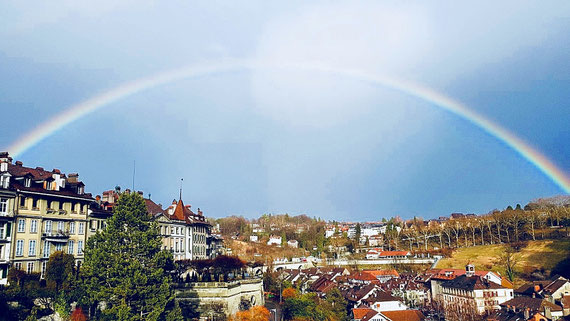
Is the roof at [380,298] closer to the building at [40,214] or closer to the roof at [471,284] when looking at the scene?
the roof at [471,284]

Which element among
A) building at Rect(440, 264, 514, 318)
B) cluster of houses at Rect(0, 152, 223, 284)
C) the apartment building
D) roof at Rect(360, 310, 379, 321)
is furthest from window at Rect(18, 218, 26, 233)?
building at Rect(440, 264, 514, 318)

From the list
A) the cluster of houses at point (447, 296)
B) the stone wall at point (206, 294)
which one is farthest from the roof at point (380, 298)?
the stone wall at point (206, 294)

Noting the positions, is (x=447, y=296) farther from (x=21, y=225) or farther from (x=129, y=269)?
(x=21, y=225)

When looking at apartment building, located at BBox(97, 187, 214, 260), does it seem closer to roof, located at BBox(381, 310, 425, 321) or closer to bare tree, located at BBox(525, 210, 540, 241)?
roof, located at BBox(381, 310, 425, 321)

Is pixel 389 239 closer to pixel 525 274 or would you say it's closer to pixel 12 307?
pixel 525 274

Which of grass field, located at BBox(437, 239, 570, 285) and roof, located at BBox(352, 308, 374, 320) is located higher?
grass field, located at BBox(437, 239, 570, 285)

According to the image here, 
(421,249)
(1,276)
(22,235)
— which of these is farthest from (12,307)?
(421,249)
